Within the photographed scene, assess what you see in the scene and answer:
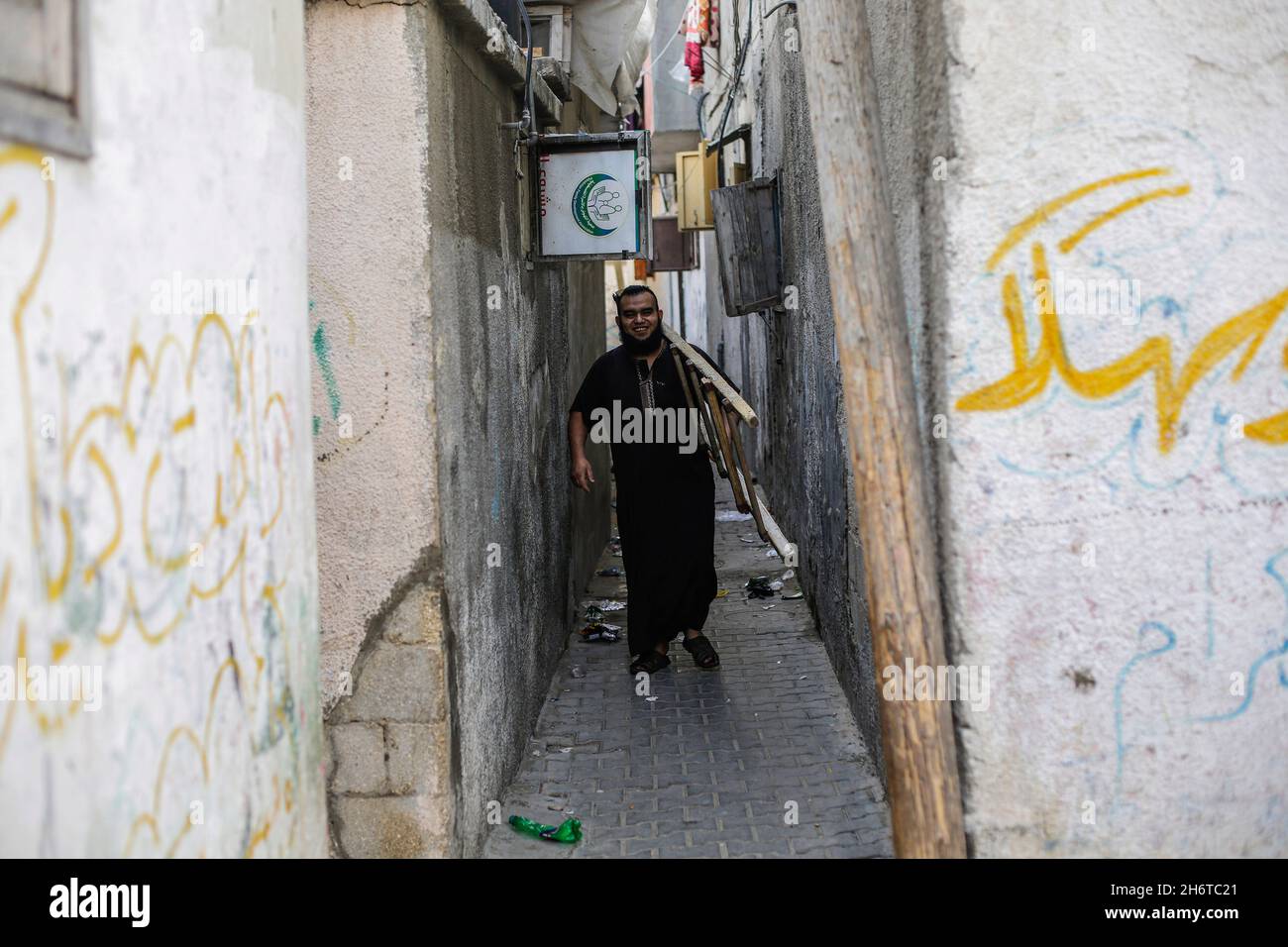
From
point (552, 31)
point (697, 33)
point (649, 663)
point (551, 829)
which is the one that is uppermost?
point (697, 33)

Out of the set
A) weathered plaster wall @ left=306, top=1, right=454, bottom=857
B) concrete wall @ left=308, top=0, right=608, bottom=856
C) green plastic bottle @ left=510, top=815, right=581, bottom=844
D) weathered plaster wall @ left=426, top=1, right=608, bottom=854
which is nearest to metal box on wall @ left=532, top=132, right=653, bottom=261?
weathered plaster wall @ left=426, top=1, right=608, bottom=854

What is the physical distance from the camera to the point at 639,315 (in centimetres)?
586

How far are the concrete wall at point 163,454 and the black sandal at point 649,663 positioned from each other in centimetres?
310

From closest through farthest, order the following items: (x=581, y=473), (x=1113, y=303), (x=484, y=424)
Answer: (x=1113, y=303)
(x=484, y=424)
(x=581, y=473)

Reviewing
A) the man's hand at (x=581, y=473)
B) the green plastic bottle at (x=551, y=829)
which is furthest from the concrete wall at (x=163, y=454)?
the man's hand at (x=581, y=473)

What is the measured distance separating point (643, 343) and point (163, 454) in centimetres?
402

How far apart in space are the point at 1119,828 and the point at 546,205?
335 cm

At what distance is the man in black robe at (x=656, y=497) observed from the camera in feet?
19.4

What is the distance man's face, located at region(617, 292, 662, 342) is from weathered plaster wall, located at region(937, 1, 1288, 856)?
10.3 ft

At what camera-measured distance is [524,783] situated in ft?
14.7

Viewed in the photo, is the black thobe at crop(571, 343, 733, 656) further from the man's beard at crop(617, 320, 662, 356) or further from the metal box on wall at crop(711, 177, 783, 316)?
the metal box on wall at crop(711, 177, 783, 316)

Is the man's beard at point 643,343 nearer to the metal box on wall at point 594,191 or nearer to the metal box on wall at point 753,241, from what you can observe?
the metal box on wall at point 594,191

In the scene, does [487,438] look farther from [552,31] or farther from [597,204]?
[552,31]

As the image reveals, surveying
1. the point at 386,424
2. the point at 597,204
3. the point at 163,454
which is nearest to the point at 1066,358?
the point at 386,424
